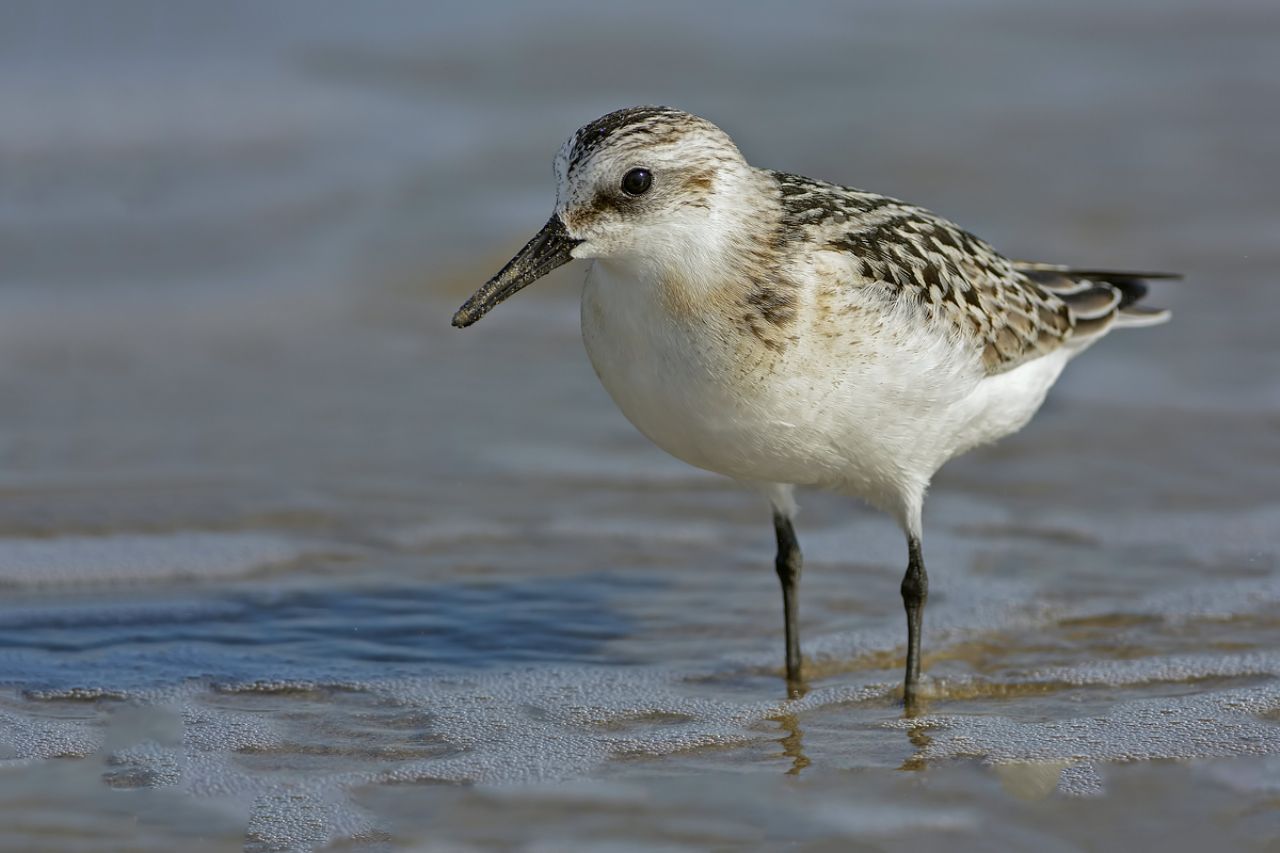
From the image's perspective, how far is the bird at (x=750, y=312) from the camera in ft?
21.6

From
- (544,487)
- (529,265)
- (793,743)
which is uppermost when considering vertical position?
(529,265)

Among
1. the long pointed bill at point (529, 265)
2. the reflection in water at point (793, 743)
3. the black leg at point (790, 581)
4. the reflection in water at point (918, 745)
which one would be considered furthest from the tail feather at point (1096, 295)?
the long pointed bill at point (529, 265)

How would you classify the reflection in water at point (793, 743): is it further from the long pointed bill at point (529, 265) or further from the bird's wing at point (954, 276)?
the long pointed bill at point (529, 265)

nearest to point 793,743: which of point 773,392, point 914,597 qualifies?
point 914,597

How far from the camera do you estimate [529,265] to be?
665 cm

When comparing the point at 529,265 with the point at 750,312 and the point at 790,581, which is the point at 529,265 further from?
the point at 790,581

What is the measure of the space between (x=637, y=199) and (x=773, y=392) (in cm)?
86

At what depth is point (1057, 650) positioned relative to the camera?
25.7 feet

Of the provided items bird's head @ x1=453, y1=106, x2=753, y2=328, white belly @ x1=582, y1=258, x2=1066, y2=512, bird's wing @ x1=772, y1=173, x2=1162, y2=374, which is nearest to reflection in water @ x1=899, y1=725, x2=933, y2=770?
white belly @ x1=582, y1=258, x2=1066, y2=512

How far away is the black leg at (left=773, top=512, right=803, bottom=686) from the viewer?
7.66 metres

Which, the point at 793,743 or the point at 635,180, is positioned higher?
the point at 635,180

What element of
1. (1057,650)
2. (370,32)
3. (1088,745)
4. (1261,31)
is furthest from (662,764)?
(1261,31)

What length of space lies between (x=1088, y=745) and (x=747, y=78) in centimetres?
908

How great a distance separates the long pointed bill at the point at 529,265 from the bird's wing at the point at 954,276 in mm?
909
